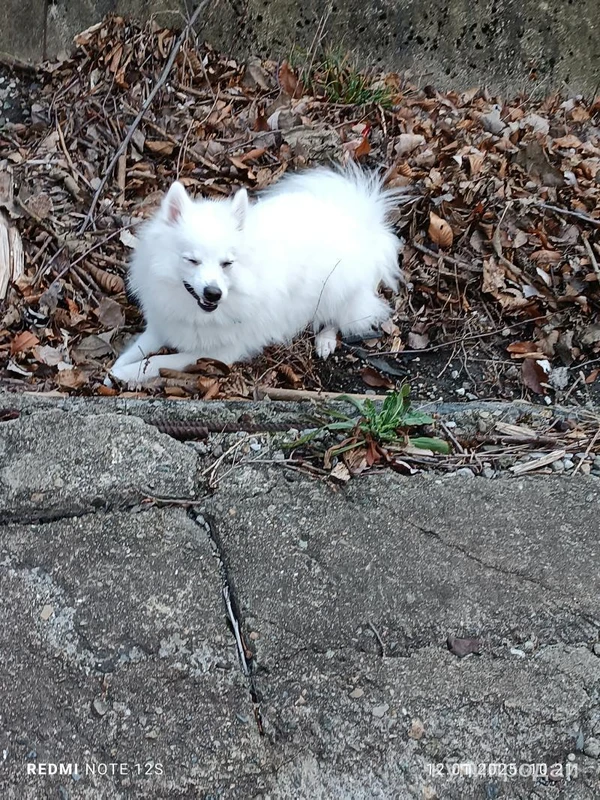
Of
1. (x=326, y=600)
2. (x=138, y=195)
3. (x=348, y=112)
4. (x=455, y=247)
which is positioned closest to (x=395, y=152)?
(x=348, y=112)

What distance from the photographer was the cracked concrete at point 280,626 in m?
1.50

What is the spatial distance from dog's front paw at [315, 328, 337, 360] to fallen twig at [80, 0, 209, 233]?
1457 mm

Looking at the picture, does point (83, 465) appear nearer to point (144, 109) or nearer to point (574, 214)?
point (144, 109)

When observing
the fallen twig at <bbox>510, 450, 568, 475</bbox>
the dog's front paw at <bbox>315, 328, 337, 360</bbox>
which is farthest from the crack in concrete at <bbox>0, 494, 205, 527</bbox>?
the dog's front paw at <bbox>315, 328, 337, 360</bbox>

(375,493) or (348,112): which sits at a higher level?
Result: (348,112)

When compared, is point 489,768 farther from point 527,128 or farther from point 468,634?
point 527,128

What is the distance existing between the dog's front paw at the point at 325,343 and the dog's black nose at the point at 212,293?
841mm

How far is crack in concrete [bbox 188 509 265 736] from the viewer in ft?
5.32

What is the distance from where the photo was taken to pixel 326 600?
1.83 meters

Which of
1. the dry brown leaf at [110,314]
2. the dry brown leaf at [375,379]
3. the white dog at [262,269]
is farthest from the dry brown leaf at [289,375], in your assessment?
the dry brown leaf at [110,314]

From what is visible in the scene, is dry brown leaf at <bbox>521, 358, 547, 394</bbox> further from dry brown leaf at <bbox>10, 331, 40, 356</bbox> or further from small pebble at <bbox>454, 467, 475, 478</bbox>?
dry brown leaf at <bbox>10, 331, 40, 356</bbox>

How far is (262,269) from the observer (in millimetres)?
3262

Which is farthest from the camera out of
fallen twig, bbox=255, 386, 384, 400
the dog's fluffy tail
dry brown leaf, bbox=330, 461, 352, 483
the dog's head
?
the dog's fluffy tail

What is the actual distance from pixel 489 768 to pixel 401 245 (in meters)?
3.02
